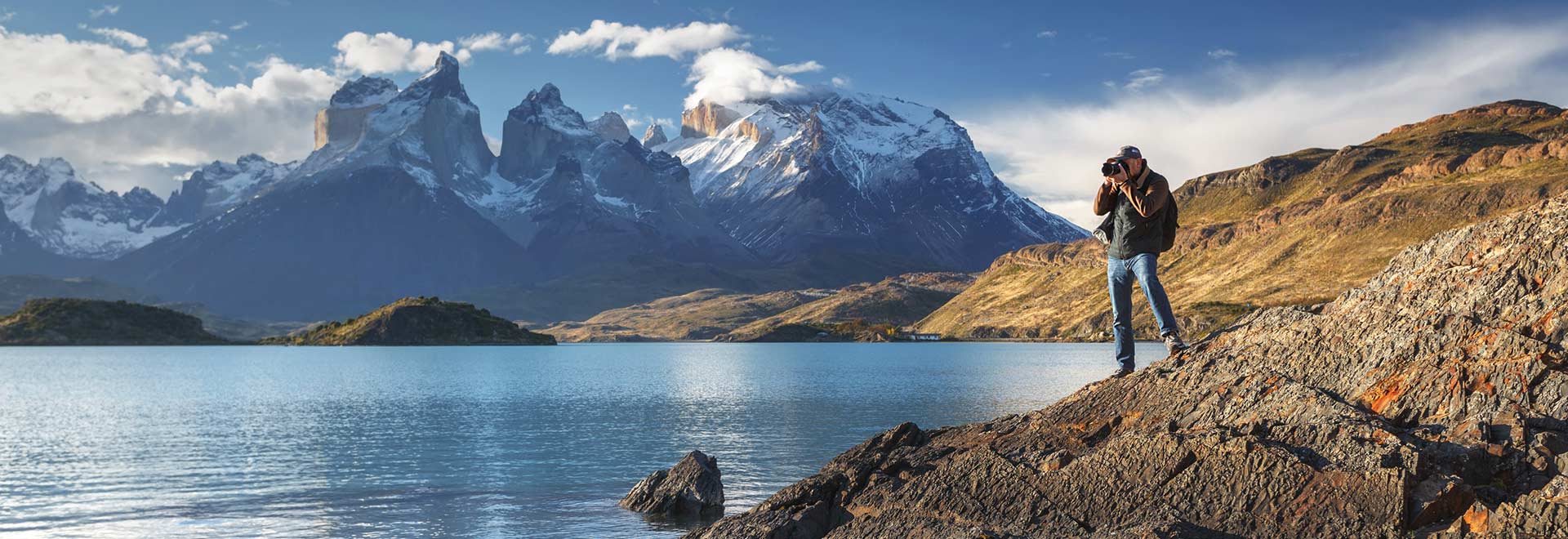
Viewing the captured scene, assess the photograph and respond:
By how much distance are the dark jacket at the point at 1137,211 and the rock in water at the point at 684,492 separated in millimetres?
23864

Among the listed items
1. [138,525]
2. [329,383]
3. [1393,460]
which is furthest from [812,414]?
[329,383]

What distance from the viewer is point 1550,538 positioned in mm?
15938

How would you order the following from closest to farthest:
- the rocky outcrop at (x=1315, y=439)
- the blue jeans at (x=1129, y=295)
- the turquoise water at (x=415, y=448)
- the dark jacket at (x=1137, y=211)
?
the rocky outcrop at (x=1315, y=439) < the blue jeans at (x=1129, y=295) < the dark jacket at (x=1137, y=211) < the turquoise water at (x=415, y=448)

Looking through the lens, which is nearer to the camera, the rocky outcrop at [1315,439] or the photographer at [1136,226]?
the rocky outcrop at [1315,439]

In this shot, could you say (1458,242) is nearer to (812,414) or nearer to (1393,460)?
(1393,460)

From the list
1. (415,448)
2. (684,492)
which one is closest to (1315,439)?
(684,492)

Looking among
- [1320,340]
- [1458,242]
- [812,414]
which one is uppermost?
[1458,242]

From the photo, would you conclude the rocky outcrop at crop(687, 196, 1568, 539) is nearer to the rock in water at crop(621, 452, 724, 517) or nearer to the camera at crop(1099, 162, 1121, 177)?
the camera at crop(1099, 162, 1121, 177)

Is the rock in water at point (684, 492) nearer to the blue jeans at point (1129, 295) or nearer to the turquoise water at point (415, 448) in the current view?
the turquoise water at point (415, 448)

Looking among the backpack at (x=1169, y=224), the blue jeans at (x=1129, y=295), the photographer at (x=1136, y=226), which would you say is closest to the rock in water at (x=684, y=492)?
the blue jeans at (x=1129, y=295)

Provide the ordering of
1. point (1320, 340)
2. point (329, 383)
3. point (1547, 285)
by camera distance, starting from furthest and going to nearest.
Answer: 1. point (329, 383)
2. point (1320, 340)
3. point (1547, 285)

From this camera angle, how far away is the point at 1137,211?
22.9m

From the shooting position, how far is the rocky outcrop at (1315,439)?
17953mm

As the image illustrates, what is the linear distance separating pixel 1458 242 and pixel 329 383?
165 meters
